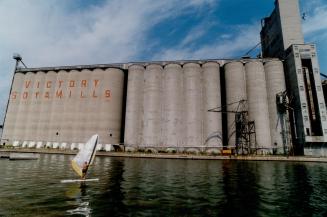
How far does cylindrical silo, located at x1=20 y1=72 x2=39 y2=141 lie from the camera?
74.1m

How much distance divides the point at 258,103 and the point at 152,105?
30.3 meters

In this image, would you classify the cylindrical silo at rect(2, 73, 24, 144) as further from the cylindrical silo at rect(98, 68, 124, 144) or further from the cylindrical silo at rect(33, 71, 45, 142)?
the cylindrical silo at rect(98, 68, 124, 144)

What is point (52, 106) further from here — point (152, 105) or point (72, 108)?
point (152, 105)

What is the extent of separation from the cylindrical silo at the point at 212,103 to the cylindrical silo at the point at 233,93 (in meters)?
2.71

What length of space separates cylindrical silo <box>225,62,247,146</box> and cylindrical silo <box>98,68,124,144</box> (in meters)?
33.7

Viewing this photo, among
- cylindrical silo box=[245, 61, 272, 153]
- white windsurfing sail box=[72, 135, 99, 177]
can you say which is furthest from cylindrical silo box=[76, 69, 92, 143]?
white windsurfing sail box=[72, 135, 99, 177]

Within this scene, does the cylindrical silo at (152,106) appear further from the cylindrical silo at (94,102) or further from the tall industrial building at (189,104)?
the cylindrical silo at (94,102)

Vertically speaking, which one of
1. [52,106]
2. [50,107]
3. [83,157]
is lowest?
[83,157]

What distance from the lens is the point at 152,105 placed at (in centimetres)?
6669

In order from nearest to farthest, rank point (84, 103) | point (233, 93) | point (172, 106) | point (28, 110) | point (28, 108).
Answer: point (233, 93) → point (172, 106) → point (84, 103) → point (28, 110) → point (28, 108)

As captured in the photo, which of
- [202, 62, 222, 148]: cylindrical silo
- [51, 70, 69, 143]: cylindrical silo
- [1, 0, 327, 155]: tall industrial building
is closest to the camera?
[1, 0, 327, 155]: tall industrial building

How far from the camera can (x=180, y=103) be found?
66.2 meters

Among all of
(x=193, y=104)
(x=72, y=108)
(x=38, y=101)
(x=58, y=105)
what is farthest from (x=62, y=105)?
(x=193, y=104)

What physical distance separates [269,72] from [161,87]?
32.5 m
